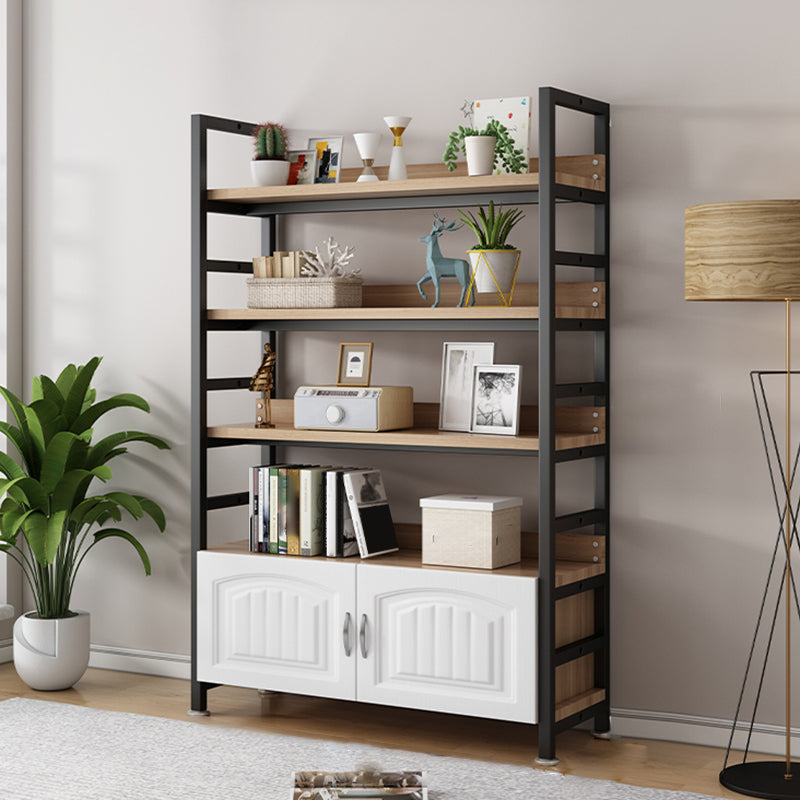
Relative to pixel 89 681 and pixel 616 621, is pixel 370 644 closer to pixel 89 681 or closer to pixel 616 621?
pixel 616 621

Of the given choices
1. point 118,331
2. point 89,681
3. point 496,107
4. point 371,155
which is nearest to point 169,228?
point 118,331

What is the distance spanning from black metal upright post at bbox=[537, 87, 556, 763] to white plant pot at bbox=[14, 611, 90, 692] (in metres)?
1.70

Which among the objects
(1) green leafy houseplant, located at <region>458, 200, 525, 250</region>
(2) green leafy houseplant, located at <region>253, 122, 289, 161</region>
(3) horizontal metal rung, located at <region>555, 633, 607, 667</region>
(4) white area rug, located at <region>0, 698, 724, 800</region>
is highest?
(2) green leafy houseplant, located at <region>253, 122, 289, 161</region>

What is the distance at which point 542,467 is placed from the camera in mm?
3355

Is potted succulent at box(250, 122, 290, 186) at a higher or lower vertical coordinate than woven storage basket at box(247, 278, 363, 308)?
higher

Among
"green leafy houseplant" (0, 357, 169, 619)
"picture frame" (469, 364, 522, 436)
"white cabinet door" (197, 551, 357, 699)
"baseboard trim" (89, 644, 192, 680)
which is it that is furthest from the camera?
"baseboard trim" (89, 644, 192, 680)

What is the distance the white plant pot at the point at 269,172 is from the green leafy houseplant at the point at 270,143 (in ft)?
0.11

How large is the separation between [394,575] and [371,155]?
1300 millimetres

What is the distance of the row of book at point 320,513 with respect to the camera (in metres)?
3.72

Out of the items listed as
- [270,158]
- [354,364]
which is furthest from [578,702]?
[270,158]

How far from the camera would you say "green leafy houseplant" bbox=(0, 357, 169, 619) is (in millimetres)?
4043

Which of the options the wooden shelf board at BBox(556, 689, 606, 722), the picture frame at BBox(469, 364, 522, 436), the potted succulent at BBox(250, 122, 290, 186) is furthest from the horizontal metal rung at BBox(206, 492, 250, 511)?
the wooden shelf board at BBox(556, 689, 606, 722)

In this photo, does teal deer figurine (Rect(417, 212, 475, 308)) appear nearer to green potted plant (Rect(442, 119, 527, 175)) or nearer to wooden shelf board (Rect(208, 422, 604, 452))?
green potted plant (Rect(442, 119, 527, 175))

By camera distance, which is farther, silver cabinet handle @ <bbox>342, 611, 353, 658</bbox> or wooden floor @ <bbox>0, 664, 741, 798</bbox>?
silver cabinet handle @ <bbox>342, 611, 353, 658</bbox>
